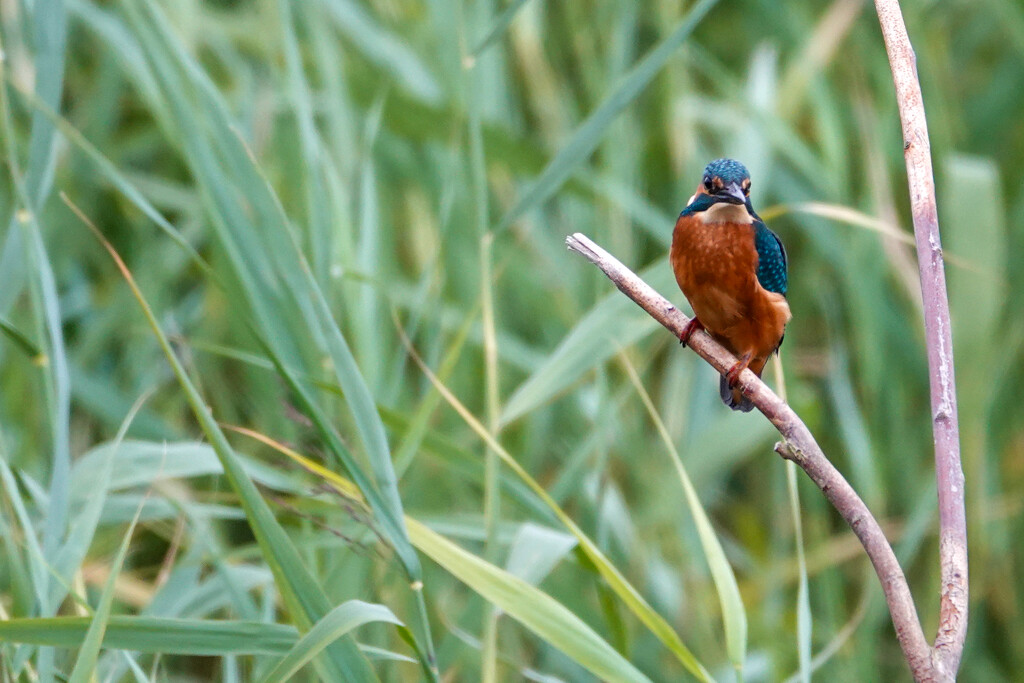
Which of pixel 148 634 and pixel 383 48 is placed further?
pixel 383 48

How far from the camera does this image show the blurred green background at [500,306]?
158 cm

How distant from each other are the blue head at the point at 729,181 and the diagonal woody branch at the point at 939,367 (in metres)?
0.36

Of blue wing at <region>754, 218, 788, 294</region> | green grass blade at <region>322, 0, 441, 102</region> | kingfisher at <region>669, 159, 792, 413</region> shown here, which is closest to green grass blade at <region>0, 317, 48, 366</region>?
kingfisher at <region>669, 159, 792, 413</region>

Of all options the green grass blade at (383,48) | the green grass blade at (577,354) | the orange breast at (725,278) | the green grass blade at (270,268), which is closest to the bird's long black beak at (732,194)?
the orange breast at (725,278)

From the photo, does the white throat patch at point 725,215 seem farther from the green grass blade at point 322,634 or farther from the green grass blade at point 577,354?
the green grass blade at point 322,634

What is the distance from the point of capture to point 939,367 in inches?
36.5

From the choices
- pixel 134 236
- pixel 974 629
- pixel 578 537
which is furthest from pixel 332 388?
pixel 974 629

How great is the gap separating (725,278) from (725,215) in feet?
0.31

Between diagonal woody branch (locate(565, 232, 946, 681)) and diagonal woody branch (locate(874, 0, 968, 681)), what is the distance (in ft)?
0.07

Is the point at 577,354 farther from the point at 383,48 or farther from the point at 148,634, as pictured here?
the point at 383,48

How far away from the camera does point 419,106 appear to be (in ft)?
7.84

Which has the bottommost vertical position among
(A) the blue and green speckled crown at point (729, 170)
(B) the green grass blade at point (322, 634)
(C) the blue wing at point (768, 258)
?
(B) the green grass blade at point (322, 634)

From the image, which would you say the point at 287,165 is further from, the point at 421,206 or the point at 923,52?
the point at 923,52

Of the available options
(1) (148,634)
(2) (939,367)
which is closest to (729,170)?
(2) (939,367)
